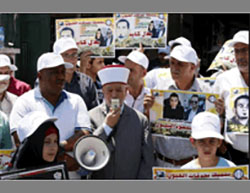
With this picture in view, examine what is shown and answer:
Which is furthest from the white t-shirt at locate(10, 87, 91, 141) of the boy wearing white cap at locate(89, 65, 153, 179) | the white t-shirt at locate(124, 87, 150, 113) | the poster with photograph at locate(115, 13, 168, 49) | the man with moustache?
the poster with photograph at locate(115, 13, 168, 49)

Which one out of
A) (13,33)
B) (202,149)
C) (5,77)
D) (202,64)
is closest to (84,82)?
(5,77)

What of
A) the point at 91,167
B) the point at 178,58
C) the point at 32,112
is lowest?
the point at 91,167

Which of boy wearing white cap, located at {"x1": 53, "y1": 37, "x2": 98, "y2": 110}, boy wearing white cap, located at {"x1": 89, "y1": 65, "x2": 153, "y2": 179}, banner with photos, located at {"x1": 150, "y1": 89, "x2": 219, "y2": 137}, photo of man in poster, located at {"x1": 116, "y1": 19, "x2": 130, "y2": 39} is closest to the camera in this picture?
boy wearing white cap, located at {"x1": 89, "y1": 65, "x2": 153, "y2": 179}

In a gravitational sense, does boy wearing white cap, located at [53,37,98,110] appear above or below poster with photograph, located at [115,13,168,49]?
below

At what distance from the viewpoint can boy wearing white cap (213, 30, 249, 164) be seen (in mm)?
4477

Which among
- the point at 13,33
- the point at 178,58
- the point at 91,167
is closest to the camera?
the point at 91,167

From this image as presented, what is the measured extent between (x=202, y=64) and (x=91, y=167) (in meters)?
5.23

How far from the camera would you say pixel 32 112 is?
432 centimetres

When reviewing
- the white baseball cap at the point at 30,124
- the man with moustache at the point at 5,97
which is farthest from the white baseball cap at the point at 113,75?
the man with moustache at the point at 5,97

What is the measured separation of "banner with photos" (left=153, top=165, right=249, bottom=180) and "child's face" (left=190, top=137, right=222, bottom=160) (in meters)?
0.20

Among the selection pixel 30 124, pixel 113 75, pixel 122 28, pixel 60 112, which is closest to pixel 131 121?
pixel 113 75

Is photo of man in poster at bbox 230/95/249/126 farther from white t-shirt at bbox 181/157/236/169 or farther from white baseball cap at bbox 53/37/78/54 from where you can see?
white baseball cap at bbox 53/37/78/54

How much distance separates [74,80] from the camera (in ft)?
18.4

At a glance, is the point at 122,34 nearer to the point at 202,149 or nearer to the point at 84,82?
the point at 84,82
